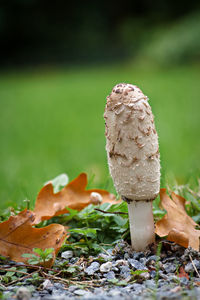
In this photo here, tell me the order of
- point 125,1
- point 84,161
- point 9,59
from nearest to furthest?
1. point 84,161
2. point 9,59
3. point 125,1

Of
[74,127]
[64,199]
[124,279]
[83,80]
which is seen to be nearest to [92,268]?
[124,279]

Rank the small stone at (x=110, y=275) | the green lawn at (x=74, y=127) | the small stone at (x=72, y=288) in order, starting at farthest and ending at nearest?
the green lawn at (x=74, y=127) → the small stone at (x=110, y=275) → the small stone at (x=72, y=288)

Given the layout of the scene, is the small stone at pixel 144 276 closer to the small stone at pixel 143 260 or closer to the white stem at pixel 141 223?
the small stone at pixel 143 260

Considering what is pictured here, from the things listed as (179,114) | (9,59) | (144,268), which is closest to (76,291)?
(144,268)

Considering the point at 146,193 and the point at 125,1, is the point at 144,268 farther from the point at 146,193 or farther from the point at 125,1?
the point at 125,1

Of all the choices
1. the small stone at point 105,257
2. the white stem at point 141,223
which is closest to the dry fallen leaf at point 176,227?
the white stem at point 141,223

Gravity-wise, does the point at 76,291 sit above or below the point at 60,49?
below
